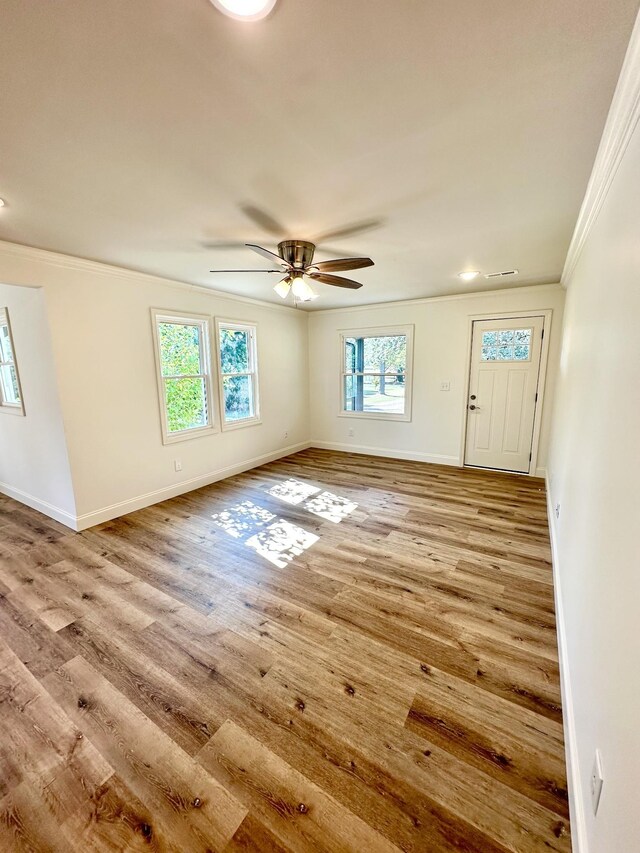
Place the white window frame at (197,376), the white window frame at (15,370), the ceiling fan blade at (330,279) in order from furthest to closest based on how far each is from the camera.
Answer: the white window frame at (197,376) < the white window frame at (15,370) < the ceiling fan blade at (330,279)

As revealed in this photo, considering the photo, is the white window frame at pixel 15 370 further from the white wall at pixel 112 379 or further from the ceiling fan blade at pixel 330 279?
the ceiling fan blade at pixel 330 279

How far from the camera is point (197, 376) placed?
4.32m

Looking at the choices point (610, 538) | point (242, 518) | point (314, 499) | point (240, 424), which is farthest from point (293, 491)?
point (610, 538)

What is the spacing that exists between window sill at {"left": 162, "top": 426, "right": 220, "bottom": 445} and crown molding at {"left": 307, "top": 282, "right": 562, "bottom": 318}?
280cm

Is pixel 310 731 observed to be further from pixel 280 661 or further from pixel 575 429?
pixel 575 429

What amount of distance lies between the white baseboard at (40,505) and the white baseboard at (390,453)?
3.92 m

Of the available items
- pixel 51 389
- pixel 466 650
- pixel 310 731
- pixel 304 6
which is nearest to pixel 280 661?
pixel 310 731

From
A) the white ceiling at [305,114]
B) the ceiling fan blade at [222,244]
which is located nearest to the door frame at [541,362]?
the white ceiling at [305,114]

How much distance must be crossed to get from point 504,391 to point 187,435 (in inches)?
167

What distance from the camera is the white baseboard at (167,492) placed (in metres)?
3.36

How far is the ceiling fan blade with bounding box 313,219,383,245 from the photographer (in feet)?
7.76

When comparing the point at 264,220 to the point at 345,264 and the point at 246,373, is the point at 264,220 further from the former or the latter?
the point at 246,373

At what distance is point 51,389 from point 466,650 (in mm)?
3817

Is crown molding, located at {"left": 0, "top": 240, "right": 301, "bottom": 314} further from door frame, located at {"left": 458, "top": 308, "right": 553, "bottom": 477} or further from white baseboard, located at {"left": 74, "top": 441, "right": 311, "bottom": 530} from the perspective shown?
door frame, located at {"left": 458, "top": 308, "right": 553, "bottom": 477}
